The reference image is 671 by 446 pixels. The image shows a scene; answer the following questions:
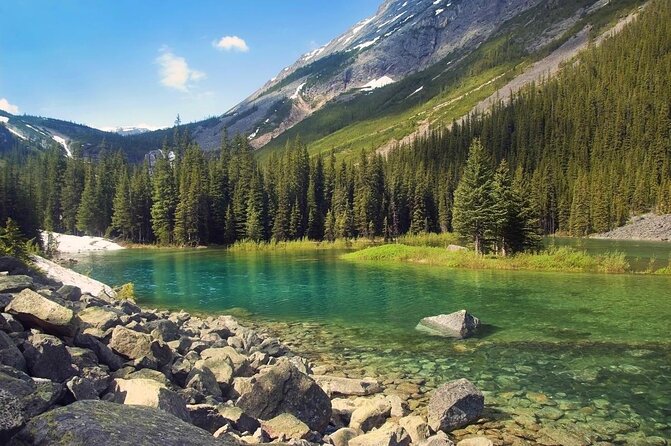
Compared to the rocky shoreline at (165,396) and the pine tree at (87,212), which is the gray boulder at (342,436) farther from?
the pine tree at (87,212)

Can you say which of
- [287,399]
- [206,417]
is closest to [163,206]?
[287,399]

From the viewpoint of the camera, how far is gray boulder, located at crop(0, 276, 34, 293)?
41.9 feet

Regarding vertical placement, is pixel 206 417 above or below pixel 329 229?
below

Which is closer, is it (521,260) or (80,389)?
(80,389)

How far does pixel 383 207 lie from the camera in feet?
362

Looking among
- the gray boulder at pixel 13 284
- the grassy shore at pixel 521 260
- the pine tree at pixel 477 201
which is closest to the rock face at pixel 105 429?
the gray boulder at pixel 13 284

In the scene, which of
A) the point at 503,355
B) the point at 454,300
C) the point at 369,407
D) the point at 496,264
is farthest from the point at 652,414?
the point at 496,264

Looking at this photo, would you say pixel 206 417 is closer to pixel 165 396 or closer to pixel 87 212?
pixel 165 396

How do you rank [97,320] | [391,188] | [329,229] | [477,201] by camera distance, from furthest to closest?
1. [391,188]
2. [329,229]
3. [477,201]
4. [97,320]

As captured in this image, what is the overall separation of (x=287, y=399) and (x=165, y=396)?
355cm

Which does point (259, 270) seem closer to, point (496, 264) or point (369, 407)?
point (496, 264)

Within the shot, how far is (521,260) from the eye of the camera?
48.2 metres

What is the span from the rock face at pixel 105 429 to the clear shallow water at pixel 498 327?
34.3ft

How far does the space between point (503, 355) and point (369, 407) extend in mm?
8781
